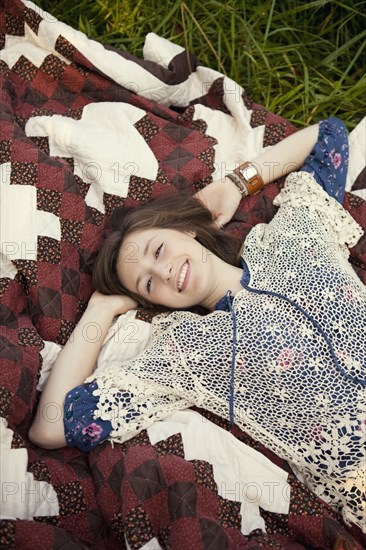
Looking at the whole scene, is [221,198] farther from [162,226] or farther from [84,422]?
[84,422]

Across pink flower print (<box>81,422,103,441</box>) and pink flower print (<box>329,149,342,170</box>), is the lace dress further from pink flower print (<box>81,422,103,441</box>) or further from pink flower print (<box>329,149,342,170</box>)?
pink flower print (<box>329,149,342,170</box>)

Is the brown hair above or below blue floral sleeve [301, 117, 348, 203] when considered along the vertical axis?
below

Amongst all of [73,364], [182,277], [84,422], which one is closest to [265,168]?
[182,277]

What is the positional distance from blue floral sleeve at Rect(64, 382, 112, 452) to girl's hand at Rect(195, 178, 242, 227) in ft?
2.38

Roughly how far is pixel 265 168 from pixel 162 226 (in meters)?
0.43

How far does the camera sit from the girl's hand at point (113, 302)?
1.90 metres

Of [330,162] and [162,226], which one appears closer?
[162,226]

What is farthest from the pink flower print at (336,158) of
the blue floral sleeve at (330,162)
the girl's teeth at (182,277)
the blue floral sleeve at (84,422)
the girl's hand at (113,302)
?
the blue floral sleeve at (84,422)

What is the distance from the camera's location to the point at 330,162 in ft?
6.69

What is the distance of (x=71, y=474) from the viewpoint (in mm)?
1683

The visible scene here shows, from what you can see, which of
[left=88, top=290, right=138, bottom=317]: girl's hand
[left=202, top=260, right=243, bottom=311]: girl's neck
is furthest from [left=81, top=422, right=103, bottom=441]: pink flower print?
[left=202, top=260, right=243, bottom=311]: girl's neck

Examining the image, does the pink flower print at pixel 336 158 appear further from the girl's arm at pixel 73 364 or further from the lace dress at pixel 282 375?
the girl's arm at pixel 73 364

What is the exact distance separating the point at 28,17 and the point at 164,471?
155 centimetres

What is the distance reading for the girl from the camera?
1667mm
